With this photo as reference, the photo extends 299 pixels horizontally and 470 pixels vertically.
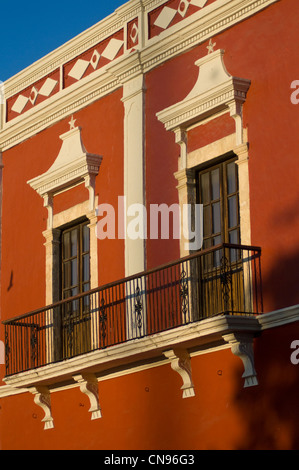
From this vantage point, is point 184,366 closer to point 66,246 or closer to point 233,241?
point 233,241

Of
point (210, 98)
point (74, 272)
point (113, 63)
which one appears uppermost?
point (113, 63)

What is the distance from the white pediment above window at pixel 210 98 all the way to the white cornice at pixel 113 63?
441 mm

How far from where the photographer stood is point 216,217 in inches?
543

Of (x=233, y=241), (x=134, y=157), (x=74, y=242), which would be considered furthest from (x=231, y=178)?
(x=74, y=242)

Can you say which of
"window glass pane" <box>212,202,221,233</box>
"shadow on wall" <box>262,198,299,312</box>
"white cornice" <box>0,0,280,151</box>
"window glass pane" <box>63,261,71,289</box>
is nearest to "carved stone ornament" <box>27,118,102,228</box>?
"white cornice" <box>0,0,280,151</box>

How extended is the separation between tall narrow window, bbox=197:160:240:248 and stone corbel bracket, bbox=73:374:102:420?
2.42m

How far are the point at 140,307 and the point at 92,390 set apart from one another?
1522 millimetres

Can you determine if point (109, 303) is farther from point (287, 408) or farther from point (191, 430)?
point (287, 408)

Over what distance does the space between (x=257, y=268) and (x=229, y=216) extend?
3.34 feet

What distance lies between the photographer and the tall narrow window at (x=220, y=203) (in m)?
13.5

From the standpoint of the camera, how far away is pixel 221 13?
45.6 ft

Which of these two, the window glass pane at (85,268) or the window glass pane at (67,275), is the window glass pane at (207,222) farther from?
the window glass pane at (67,275)

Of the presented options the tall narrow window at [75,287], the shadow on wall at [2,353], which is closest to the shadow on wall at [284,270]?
the tall narrow window at [75,287]
